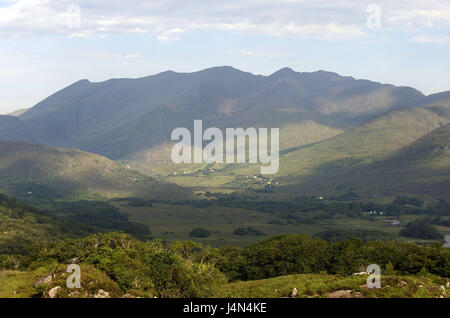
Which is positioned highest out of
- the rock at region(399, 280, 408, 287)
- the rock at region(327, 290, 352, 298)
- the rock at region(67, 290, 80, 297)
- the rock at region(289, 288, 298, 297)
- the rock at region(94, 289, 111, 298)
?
the rock at region(67, 290, 80, 297)

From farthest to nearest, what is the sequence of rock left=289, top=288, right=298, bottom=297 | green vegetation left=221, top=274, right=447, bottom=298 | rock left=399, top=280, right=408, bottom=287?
rock left=289, top=288, right=298, bottom=297
rock left=399, top=280, right=408, bottom=287
green vegetation left=221, top=274, right=447, bottom=298

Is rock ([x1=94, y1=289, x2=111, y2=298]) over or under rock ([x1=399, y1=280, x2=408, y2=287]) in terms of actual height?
under

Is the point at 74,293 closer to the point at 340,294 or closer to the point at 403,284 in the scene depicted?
the point at 340,294

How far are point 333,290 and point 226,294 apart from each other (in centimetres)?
1382

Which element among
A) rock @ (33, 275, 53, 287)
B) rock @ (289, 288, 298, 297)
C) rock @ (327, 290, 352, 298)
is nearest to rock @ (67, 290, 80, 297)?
rock @ (33, 275, 53, 287)

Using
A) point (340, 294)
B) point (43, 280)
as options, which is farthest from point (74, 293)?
point (340, 294)

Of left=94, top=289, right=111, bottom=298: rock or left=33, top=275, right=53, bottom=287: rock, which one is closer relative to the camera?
left=94, top=289, right=111, bottom=298: rock

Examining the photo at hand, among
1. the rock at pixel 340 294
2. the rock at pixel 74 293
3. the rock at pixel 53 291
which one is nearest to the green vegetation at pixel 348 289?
the rock at pixel 340 294

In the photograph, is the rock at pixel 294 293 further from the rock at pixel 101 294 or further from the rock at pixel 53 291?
the rock at pixel 53 291

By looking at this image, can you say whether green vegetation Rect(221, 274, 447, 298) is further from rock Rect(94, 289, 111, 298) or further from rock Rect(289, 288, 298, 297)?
rock Rect(94, 289, 111, 298)

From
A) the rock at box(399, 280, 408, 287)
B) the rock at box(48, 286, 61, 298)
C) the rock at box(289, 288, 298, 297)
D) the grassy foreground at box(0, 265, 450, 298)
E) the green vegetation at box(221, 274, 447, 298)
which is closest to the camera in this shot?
the rock at box(48, 286, 61, 298)

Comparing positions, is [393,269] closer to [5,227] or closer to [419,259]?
[419,259]
